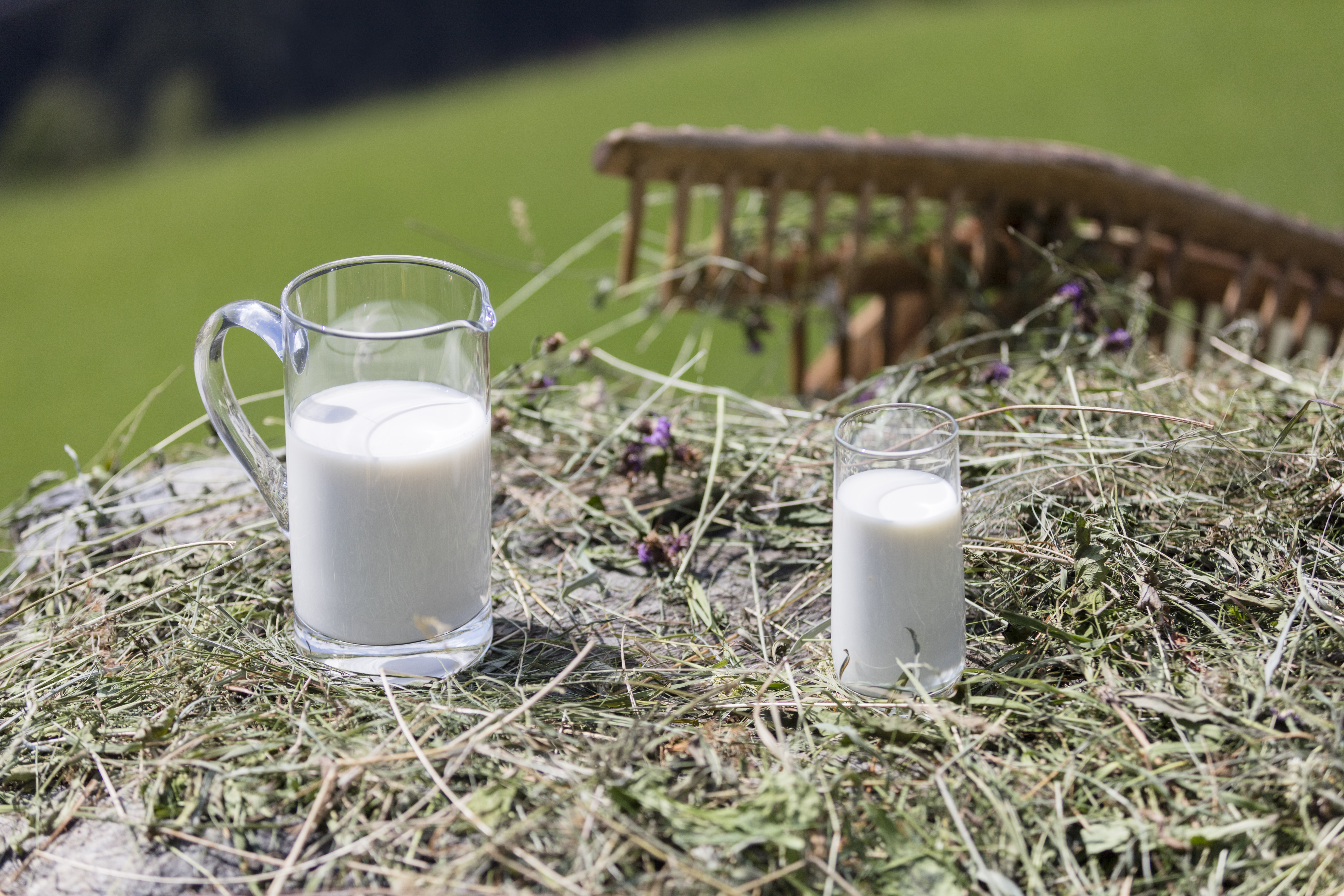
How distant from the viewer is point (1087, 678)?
1.03 metres

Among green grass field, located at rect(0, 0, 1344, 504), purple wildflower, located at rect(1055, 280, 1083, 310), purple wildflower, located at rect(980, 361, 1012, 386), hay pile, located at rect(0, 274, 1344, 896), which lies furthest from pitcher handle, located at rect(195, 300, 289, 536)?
green grass field, located at rect(0, 0, 1344, 504)

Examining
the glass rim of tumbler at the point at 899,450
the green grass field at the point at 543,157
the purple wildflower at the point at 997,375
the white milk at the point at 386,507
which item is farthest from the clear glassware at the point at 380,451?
the green grass field at the point at 543,157

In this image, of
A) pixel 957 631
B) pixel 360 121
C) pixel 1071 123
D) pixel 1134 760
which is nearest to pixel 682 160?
pixel 957 631

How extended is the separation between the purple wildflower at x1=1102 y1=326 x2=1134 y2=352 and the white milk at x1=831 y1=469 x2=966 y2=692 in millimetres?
708

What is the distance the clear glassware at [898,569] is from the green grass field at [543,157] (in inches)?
139

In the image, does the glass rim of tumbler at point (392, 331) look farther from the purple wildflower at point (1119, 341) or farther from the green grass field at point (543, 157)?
the green grass field at point (543, 157)

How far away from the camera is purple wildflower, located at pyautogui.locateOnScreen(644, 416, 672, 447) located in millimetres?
1421

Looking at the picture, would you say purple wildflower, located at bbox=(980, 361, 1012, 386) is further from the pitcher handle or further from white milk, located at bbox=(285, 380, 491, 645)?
the pitcher handle

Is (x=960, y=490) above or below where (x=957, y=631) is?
above

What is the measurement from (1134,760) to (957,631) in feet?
0.60

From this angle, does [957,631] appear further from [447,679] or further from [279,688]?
[279,688]

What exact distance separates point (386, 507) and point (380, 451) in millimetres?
53

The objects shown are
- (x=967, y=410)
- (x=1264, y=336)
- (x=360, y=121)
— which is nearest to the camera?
(x=967, y=410)

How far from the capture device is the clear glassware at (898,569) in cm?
100
